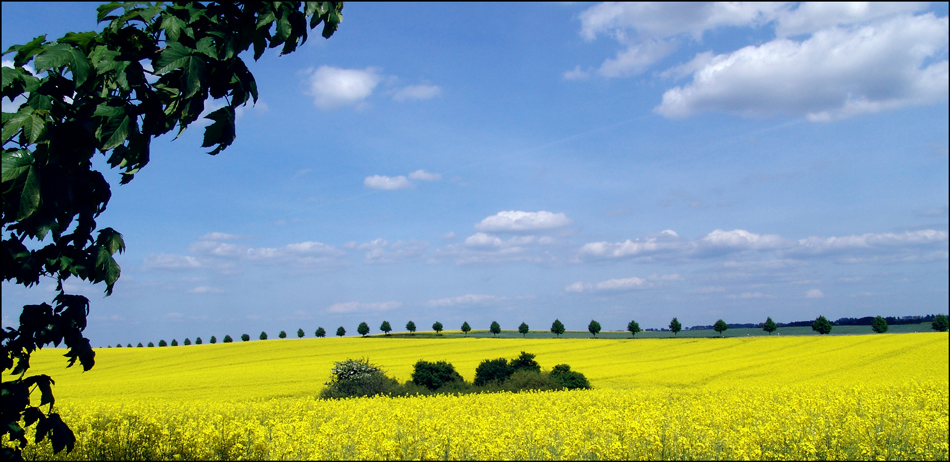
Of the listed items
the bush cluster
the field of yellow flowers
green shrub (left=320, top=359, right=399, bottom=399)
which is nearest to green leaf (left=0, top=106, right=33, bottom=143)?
the field of yellow flowers

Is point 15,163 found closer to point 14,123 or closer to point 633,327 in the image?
point 14,123

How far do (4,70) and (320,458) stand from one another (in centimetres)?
543

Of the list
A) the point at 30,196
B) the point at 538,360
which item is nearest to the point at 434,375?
the point at 538,360

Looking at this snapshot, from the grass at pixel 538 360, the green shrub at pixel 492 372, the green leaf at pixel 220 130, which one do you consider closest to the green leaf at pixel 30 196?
the green leaf at pixel 220 130

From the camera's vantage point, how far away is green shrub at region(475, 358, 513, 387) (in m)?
25.4

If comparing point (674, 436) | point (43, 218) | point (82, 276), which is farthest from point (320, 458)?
point (674, 436)

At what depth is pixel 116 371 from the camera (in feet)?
150

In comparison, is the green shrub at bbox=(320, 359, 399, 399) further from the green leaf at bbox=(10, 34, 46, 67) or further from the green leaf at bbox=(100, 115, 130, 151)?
the green leaf at bbox=(100, 115, 130, 151)

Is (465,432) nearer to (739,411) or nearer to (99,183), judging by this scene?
(99,183)

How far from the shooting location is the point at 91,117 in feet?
13.3

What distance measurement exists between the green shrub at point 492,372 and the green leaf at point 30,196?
2258 centimetres

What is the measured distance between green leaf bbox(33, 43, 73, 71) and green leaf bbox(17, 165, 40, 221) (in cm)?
76

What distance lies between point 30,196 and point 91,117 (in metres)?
0.69

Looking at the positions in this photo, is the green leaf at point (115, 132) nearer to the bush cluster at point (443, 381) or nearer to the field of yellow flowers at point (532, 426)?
the field of yellow flowers at point (532, 426)
